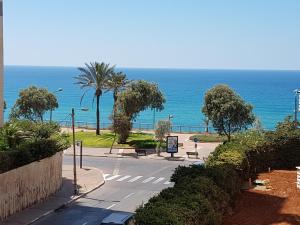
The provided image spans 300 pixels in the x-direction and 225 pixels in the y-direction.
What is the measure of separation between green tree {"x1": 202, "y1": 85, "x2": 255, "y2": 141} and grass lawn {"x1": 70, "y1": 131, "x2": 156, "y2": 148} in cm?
783

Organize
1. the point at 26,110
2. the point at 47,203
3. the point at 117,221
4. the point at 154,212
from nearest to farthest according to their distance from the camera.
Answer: the point at 154,212 → the point at 117,221 → the point at 47,203 → the point at 26,110

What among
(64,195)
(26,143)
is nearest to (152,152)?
(64,195)

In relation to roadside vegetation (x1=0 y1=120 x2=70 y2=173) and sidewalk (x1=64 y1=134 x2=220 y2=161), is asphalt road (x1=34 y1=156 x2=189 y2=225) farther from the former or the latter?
roadside vegetation (x1=0 y1=120 x2=70 y2=173)

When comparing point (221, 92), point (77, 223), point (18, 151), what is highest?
point (221, 92)

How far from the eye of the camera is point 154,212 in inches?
538

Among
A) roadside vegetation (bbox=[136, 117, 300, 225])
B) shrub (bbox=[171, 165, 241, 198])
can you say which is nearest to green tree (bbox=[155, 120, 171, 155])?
roadside vegetation (bbox=[136, 117, 300, 225])

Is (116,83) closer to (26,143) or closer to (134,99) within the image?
(134,99)

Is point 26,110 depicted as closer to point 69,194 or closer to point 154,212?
point 69,194

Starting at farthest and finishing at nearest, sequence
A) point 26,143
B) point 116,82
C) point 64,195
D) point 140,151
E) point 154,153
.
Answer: point 116,82
point 154,153
point 140,151
point 64,195
point 26,143

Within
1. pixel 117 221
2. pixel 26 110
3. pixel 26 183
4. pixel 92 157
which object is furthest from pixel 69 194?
pixel 26 110

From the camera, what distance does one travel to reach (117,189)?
3797cm

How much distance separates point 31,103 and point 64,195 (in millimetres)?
36425

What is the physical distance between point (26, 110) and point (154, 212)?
58861 millimetres

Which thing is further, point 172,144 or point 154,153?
point 154,153
